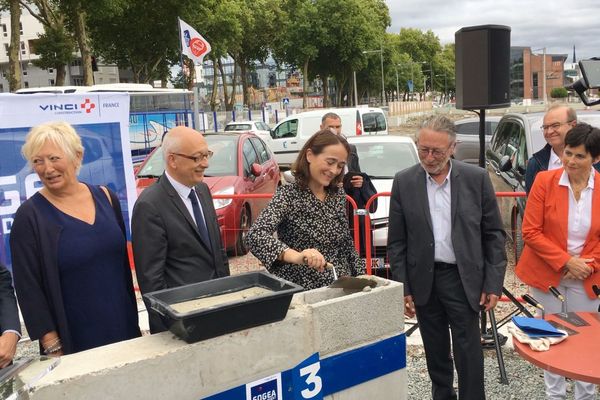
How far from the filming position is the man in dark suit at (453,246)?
3.22 meters

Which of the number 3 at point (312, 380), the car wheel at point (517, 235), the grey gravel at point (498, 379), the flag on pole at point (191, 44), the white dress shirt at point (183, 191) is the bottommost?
the grey gravel at point (498, 379)

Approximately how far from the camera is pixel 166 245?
2727 mm

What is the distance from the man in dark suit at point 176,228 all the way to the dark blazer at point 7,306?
23.5 inches

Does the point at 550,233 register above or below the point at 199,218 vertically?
below

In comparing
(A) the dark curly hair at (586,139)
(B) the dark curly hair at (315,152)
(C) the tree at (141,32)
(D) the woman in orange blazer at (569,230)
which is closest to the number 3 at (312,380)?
(B) the dark curly hair at (315,152)

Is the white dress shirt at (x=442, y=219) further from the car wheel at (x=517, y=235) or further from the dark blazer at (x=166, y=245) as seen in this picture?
the car wheel at (x=517, y=235)

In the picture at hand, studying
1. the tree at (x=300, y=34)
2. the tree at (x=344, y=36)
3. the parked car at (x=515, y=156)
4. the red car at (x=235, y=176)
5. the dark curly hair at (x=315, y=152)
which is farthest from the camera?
the tree at (x=344, y=36)

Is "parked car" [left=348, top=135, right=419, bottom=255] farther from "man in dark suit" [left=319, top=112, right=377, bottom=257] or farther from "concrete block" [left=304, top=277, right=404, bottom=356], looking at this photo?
"concrete block" [left=304, top=277, right=404, bottom=356]

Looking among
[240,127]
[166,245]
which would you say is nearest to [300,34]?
[240,127]

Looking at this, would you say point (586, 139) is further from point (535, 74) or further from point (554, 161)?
point (535, 74)

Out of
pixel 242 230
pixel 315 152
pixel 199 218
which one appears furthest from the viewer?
pixel 242 230

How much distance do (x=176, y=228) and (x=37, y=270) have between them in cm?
64

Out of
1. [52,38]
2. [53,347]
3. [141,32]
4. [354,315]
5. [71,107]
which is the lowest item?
[53,347]

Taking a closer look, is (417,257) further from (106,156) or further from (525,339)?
(106,156)
